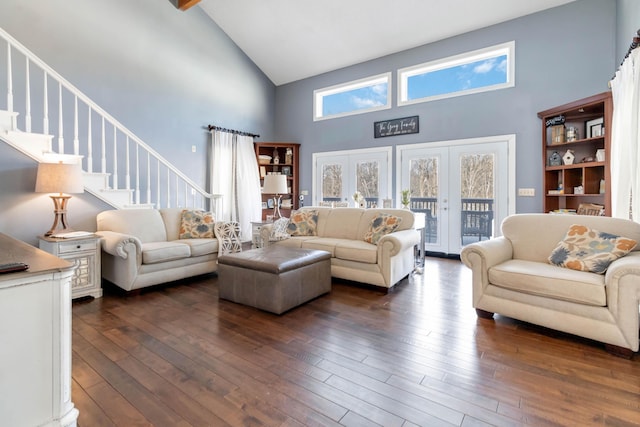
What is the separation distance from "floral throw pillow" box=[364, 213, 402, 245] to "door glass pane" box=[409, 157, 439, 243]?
2021mm

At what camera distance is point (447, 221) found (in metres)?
5.56

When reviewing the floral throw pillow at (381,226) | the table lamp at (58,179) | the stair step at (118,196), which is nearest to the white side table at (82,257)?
the table lamp at (58,179)

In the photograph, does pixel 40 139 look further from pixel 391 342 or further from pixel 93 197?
pixel 391 342

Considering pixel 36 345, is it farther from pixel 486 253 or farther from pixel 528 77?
pixel 528 77

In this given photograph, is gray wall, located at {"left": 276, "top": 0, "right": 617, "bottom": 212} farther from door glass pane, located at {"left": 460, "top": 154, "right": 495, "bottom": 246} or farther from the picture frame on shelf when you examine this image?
the picture frame on shelf

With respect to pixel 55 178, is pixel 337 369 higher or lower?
lower

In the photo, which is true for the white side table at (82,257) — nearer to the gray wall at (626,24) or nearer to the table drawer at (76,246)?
the table drawer at (76,246)

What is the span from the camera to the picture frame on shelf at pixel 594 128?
395 cm

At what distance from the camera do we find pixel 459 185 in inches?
214

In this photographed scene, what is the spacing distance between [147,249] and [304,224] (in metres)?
2.02

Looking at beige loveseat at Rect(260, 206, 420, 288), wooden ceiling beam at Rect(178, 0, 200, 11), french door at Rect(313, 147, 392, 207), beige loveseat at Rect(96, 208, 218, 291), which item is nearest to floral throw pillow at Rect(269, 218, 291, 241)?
beige loveseat at Rect(260, 206, 420, 288)

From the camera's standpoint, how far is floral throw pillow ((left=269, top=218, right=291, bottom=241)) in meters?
4.41

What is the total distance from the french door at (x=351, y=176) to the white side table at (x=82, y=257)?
4.06m

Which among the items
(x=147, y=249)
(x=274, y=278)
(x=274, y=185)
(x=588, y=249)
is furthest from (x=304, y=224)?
(x=588, y=249)
